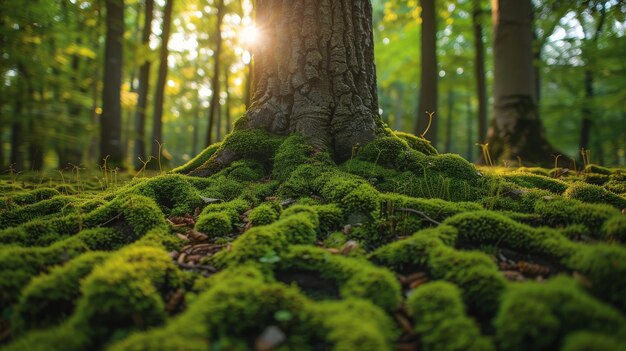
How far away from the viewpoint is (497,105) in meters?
6.40

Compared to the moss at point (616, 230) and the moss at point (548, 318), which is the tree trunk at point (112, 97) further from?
the moss at point (616, 230)

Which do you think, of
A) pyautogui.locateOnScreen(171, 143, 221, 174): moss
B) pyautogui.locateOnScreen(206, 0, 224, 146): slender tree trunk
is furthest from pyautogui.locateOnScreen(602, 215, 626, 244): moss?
pyautogui.locateOnScreen(206, 0, 224, 146): slender tree trunk

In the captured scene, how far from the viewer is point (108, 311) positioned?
4.64ft

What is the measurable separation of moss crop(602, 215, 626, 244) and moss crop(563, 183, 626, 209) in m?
0.84

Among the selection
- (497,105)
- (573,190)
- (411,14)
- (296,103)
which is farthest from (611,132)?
(296,103)

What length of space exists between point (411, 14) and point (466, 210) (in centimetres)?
1020

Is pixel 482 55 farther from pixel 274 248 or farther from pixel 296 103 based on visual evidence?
pixel 274 248

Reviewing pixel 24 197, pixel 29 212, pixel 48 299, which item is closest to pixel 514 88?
pixel 48 299

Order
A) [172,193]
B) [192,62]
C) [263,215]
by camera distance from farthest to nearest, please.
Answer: [192,62], [172,193], [263,215]

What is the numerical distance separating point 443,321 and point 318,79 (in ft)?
9.04

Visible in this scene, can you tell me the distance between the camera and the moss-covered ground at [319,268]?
4.29 feet

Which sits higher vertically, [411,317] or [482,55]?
[482,55]

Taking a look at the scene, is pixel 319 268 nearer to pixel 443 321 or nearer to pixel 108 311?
pixel 443 321

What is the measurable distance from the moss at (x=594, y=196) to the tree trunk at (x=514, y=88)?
3.42 meters
